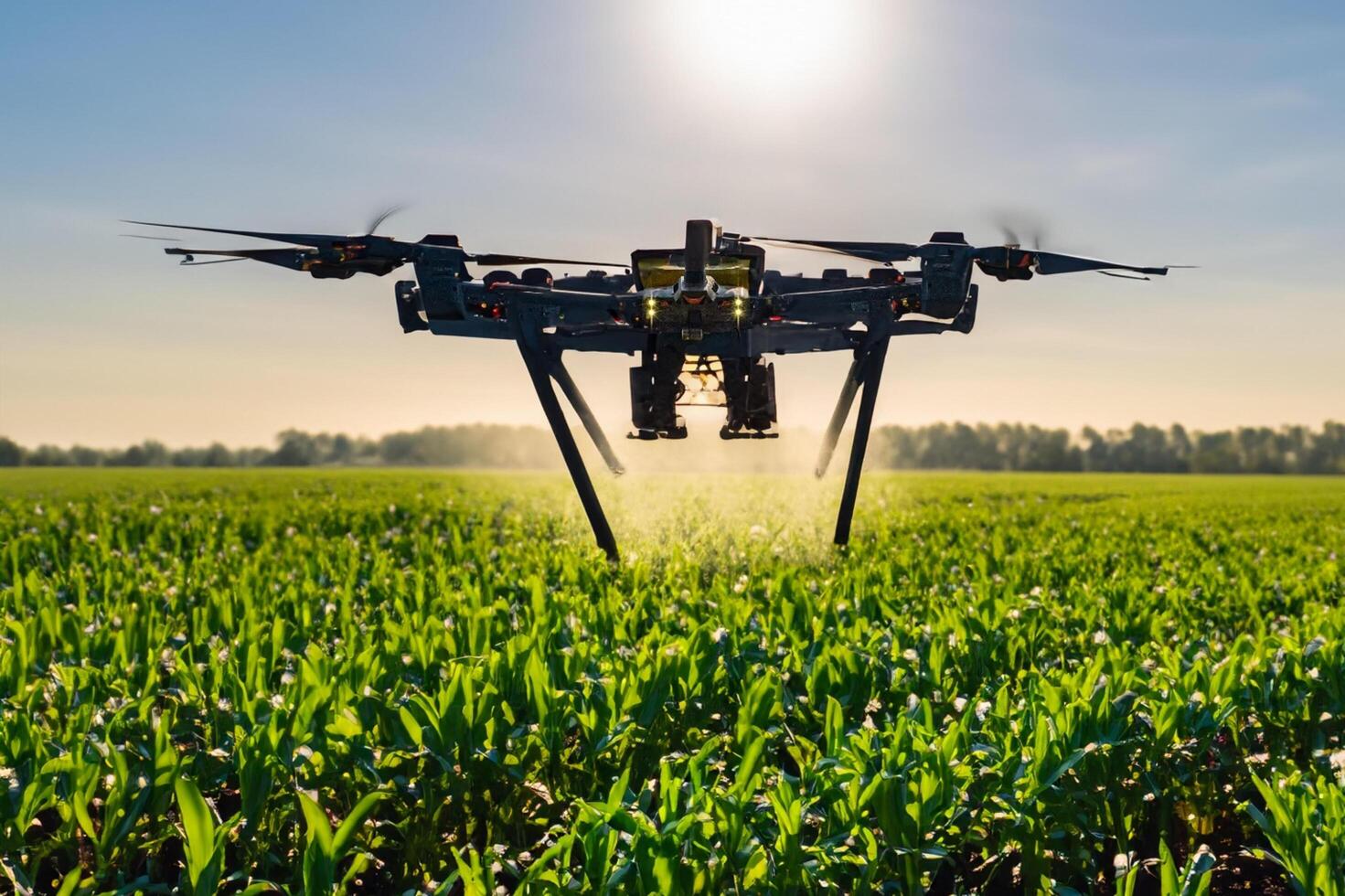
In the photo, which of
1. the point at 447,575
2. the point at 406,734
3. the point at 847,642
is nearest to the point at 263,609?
the point at 447,575

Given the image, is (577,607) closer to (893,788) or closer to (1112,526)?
(893,788)

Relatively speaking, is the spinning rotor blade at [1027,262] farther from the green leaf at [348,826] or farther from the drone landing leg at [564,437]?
the green leaf at [348,826]

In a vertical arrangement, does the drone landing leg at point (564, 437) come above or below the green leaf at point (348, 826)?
above

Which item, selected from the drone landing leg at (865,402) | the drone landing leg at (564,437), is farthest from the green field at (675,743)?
the drone landing leg at (865,402)

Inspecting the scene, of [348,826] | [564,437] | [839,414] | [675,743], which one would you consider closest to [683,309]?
[564,437]

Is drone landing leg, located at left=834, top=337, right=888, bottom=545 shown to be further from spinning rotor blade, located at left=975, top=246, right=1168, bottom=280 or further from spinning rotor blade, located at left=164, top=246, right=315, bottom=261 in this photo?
spinning rotor blade, located at left=164, top=246, right=315, bottom=261

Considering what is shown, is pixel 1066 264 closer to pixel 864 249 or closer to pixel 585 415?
pixel 864 249

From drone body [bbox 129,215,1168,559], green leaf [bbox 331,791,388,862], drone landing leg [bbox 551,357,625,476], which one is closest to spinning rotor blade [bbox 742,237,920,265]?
drone body [bbox 129,215,1168,559]
